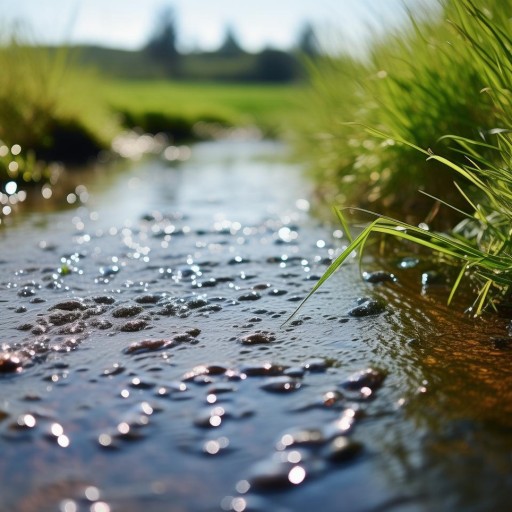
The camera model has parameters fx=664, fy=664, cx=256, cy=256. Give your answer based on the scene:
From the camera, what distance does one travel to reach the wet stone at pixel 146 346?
1714 mm

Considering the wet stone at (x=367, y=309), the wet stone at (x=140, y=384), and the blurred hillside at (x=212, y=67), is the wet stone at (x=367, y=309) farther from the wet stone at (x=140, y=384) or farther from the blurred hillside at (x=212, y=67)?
the blurred hillside at (x=212, y=67)

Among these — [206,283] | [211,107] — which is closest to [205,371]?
[206,283]

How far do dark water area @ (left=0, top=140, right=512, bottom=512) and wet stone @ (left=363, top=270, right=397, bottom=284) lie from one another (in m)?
0.01

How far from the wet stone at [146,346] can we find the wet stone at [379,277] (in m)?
0.91

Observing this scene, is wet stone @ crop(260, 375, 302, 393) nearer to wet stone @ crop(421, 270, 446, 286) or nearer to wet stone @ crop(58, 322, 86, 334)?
wet stone @ crop(58, 322, 86, 334)

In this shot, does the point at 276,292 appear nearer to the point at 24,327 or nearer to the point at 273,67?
the point at 24,327

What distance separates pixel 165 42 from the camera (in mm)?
63344

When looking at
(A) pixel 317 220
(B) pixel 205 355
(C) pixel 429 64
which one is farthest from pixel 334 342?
(A) pixel 317 220

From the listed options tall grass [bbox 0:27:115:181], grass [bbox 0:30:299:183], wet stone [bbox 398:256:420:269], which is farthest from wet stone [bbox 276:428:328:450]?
tall grass [bbox 0:27:115:181]

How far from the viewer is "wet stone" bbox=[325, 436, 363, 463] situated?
3.95ft

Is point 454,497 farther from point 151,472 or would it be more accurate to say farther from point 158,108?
point 158,108

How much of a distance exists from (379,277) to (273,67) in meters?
49.4

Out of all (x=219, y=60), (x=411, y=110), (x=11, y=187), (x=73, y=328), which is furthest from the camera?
(x=219, y=60)

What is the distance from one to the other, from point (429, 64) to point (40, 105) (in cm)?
481
